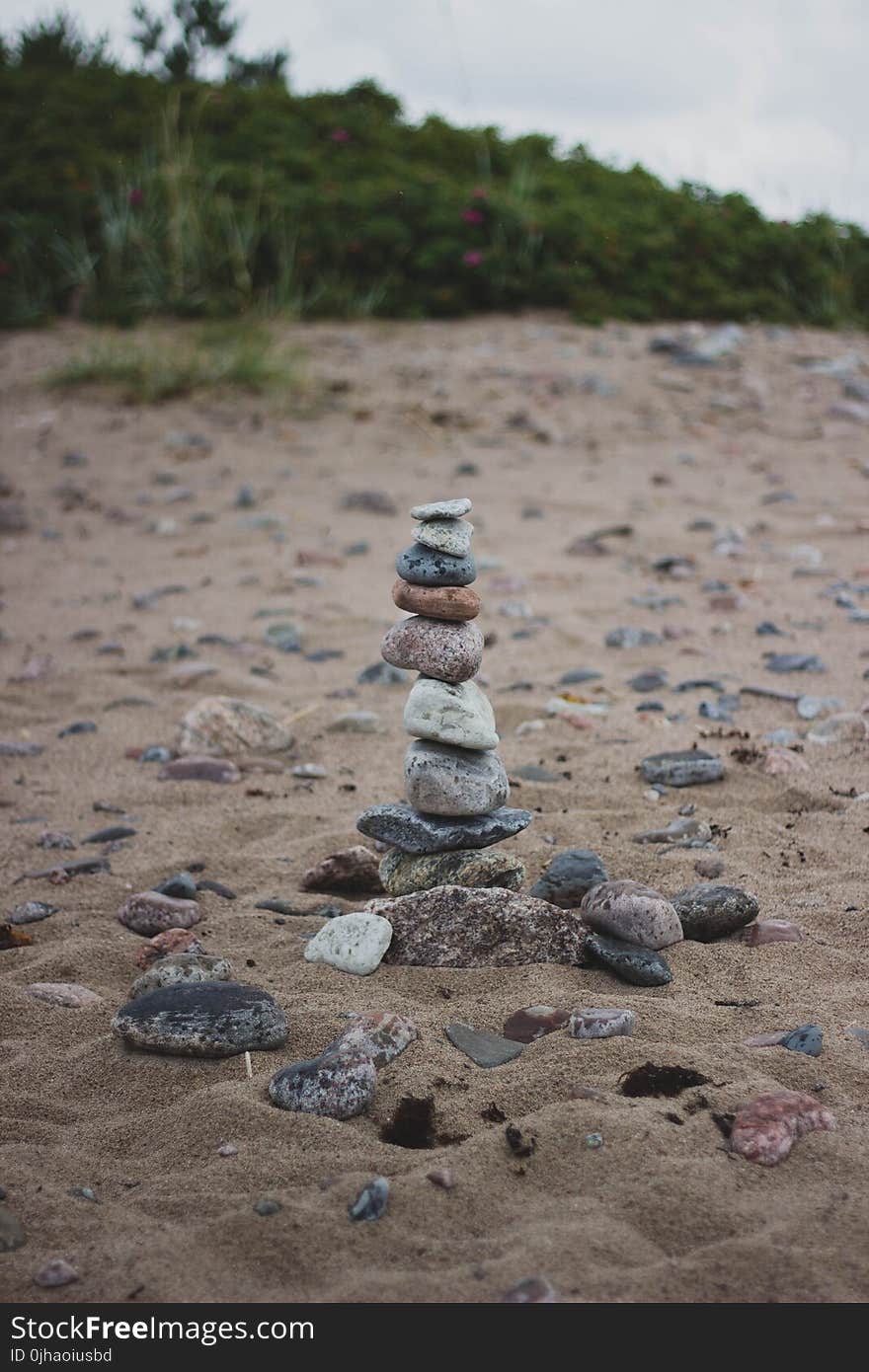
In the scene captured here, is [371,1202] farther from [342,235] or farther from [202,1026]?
[342,235]

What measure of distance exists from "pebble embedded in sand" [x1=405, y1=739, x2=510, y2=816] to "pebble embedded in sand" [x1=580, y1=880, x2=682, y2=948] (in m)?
0.34

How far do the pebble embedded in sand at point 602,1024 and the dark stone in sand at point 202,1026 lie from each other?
1.94 feet

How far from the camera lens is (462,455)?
816cm

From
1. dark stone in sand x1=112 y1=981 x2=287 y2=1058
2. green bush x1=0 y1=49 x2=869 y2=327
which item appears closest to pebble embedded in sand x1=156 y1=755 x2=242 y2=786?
dark stone in sand x1=112 y1=981 x2=287 y2=1058

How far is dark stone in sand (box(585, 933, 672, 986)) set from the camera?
8.98ft

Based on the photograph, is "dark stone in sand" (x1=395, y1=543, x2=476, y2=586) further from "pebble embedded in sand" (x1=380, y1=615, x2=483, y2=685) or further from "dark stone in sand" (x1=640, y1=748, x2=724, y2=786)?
"dark stone in sand" (x1=640, y1=748, x2=724, y2=786)

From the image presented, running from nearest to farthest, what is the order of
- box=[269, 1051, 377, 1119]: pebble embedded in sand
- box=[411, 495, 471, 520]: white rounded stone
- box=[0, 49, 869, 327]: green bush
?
box=[269, 1051, 377, 1119]: pebble embedded in sand
box=[411, 495, 471, 520]: white rounded stone
box=[0, 49, 869, 327]: green bush

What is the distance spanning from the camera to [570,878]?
3123mm

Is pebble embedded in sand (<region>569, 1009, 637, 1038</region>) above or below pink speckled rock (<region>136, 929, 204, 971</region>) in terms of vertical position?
above

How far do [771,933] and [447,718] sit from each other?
0.89m

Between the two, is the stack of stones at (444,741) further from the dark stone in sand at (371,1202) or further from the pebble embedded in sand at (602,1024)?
the dark stone in sand at (371,1202)
